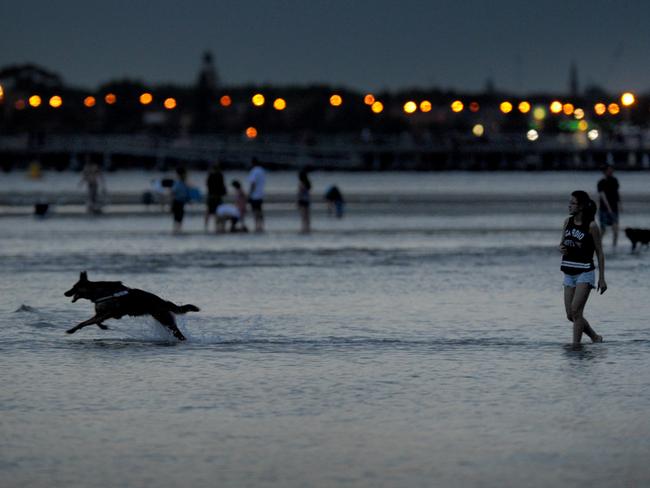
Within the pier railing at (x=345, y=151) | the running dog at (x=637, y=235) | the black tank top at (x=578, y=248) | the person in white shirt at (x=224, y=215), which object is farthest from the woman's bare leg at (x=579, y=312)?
the pier railing at (x=345, y=151)

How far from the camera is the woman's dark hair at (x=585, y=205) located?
1358 cm

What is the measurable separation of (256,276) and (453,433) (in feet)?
41.0

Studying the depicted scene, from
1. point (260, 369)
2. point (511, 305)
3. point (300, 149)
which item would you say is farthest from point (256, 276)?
point (300, 149)

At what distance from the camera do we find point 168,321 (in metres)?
14.3

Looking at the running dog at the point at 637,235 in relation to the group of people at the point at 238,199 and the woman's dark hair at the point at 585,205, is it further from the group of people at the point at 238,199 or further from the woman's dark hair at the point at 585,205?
the woman's dark hair at the point at 585,205

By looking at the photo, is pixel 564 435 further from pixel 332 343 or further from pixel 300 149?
pixel 300 149

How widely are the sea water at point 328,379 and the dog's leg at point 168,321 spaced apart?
17cm

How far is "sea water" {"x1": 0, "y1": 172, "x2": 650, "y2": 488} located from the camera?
343 inches

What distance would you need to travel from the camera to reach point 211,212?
3512 cm

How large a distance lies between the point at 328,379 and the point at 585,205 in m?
3.20

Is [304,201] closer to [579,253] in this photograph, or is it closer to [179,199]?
[179,199]

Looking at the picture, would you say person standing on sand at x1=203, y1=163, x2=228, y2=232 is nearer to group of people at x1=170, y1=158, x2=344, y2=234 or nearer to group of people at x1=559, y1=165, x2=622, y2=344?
group of people at x1=170, y1=158, x2=344, y2=234

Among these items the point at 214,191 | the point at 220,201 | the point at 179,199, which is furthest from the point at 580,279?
the point at 220,201

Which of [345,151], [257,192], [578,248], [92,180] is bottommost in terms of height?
[578,248]
